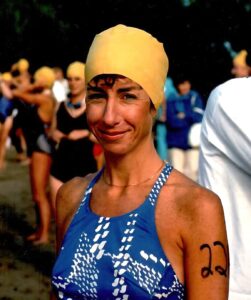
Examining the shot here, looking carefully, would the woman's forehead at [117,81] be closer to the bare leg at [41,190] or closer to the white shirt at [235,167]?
the white shirt at [235,167]

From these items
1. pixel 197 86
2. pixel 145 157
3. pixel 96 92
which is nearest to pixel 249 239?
pixel 145 157

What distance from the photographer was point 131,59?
2.31 meters

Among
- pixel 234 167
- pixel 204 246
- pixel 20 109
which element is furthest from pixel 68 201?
pixel 20 109

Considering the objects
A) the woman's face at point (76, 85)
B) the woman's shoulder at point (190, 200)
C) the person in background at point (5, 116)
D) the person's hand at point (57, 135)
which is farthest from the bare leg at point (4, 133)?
the woman's shoulder at point (190, 200)

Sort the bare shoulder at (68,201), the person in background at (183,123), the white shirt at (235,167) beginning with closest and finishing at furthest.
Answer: the bare shoulder at (68,201), the white shirt at (235,167), the person in background at (183,123)

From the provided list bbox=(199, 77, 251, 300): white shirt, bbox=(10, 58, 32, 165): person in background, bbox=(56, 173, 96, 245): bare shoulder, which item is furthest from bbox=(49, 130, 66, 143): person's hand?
bbox=(56, 173, 96, 245): bare shoulder

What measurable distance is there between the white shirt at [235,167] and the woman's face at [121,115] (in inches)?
26.0

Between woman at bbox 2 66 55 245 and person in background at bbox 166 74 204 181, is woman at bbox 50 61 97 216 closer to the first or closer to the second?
woman at bbox 2 66 55 245

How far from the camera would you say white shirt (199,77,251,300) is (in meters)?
2.92

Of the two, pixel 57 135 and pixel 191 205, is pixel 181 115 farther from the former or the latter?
pixel 191 205

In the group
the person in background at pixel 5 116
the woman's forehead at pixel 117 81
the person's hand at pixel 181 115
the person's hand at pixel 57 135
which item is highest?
the woman's forehead at pixel 117 81

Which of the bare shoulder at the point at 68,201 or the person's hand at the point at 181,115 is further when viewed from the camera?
the person's hand at the point at 181,115

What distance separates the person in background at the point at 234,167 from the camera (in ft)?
9.57

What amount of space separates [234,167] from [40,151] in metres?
5.22
